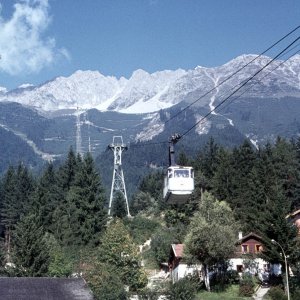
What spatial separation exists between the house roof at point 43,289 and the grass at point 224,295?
15.8 meters

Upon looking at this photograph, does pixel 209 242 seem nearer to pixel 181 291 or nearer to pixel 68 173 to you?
pixel 181 291

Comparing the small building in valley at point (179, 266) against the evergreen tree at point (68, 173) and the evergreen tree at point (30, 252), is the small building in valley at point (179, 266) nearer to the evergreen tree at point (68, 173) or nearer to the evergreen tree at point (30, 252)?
the evergreen tree at point (30, 252)

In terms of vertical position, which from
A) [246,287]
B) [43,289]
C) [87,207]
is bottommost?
[246,287]

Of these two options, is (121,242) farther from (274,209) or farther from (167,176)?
(167,176)

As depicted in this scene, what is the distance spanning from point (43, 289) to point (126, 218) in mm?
61272

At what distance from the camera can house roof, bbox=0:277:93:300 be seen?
46562mm

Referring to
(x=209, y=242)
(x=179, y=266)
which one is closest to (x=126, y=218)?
(x=179, y=266)

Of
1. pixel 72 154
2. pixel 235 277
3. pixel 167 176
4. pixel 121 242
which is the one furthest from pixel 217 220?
pixel 72 154

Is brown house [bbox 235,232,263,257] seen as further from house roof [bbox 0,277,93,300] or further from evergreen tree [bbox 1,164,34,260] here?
evergreen tree [bbox 1,164,34,260]

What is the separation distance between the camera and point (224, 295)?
62094 millimetres

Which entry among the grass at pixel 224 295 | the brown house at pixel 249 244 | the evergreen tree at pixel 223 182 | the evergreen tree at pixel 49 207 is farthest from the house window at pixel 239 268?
the evergreen tree at pixel 49 207

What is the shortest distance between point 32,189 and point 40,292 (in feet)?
230

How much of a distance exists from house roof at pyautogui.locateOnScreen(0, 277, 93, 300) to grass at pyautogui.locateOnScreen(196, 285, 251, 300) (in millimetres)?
15785

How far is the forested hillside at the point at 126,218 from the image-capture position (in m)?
62.2
